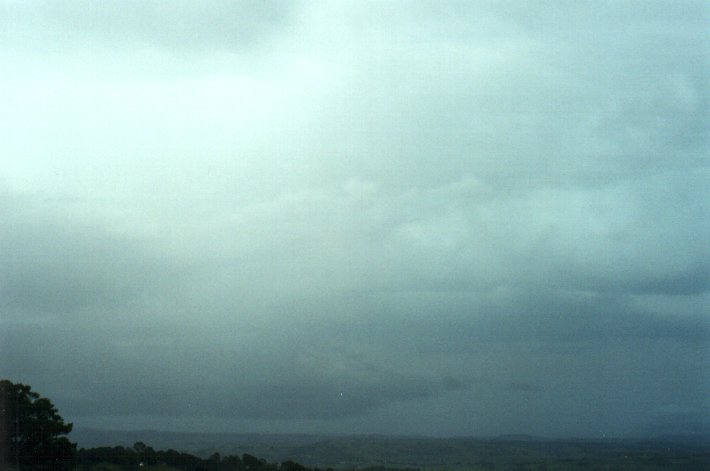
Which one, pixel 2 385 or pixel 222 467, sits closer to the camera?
pixel 2 385

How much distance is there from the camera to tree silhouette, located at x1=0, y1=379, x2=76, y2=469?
3295 inches

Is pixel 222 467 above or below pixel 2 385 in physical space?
below

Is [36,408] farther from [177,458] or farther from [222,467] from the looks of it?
[222,467]

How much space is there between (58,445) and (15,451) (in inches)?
159

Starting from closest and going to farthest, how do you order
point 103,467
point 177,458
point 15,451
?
point 15,451 → point 103,467 → point 177,458

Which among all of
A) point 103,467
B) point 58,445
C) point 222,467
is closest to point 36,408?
point 58,445

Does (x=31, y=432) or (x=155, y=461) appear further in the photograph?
(x=155, y=461)

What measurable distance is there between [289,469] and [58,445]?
128ft

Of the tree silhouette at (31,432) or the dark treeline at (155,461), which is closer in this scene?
the tree silhouette at (31,432)

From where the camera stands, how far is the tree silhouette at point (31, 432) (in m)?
83.7

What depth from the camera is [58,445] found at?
85.6 m

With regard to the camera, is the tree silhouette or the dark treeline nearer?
the tree silhouette

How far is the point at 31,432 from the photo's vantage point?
278 feet

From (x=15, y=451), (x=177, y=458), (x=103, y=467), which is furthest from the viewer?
(x=177, y=458)
